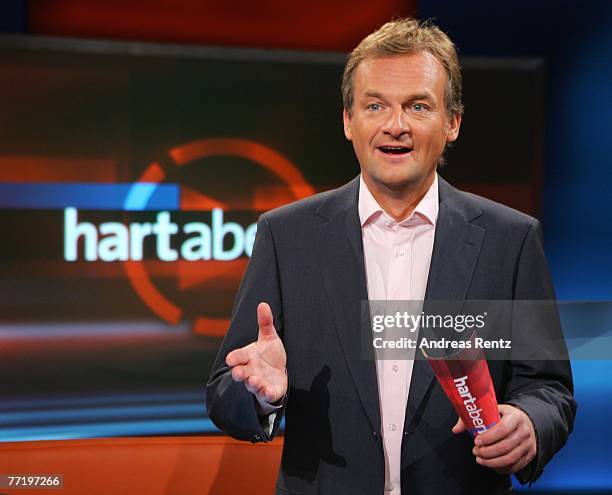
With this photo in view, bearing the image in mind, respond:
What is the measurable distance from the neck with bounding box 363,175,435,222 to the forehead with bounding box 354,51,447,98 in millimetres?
220

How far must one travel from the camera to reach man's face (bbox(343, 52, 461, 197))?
5.50ft

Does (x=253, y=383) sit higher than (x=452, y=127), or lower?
lower

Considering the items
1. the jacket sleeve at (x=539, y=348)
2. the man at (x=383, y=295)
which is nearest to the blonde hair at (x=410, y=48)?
the man at (x=383, y=295)

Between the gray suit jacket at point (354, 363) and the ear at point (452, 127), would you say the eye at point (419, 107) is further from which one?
the gray suit jacket at point (354, 363)

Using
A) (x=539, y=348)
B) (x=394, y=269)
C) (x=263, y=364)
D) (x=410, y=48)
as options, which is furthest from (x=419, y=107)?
(x=263, y=364)

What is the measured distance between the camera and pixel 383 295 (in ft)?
5.41

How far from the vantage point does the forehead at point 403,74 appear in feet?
5.57

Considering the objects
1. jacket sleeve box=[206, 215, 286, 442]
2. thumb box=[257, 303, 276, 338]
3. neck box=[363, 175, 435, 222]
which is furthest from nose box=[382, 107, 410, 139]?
thumb box=[257, 303, 276, 338]

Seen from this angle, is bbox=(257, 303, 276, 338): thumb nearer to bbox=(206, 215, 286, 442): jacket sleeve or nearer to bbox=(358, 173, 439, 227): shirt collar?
bbox=(206, 215, 286, 442): jacket sleeve

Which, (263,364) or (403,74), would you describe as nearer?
(263,364)

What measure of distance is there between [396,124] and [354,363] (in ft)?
1.84

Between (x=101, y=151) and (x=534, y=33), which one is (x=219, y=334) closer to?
(x=101, y=151)

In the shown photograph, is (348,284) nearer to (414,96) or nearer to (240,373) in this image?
(240,373)

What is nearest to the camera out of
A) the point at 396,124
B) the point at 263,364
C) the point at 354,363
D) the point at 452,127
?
the point at 263,364
